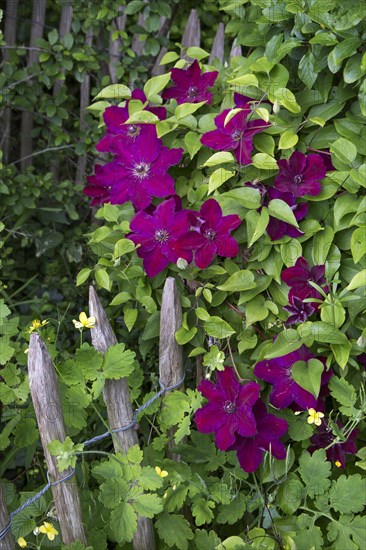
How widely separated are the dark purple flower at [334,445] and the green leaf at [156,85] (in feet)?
2.89

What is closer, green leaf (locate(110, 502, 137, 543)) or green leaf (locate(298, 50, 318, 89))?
green leaf (locate(110, 502, 137, 543))

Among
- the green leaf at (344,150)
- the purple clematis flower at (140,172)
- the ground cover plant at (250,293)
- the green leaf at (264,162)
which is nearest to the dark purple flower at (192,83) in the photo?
the ground cover plant at (250,293)

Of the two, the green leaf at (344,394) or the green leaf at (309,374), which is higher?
the green leaf at (309,374)

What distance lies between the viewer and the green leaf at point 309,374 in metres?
1.45

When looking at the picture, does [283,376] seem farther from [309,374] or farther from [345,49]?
[345,49]

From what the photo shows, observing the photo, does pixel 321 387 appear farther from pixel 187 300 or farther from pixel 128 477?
pixel 128 477

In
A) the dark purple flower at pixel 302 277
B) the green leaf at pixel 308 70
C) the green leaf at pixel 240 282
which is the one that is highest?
the green leaf at pixel 308 70

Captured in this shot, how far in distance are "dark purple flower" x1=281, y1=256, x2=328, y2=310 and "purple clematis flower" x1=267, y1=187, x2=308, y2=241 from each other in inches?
2.7

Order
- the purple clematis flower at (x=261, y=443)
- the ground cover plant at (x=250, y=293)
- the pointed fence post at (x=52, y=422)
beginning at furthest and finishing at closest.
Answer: the purple clematis flower at (x=261, y=443) → the ground cover plant at (x=250, y=293) → the pointed fence post at (x=52, y=422)

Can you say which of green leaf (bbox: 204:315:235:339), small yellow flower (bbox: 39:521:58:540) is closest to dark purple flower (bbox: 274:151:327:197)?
green leaf (bbox: 204:315:235:339)

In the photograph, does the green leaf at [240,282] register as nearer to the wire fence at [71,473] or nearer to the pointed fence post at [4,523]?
Answer: the wire fence at [71,473]

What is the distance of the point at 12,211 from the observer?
8.78ft

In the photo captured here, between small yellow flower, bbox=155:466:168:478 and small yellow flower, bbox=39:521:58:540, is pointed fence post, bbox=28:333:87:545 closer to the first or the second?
small yellow flower, bbox=39:521:58:540

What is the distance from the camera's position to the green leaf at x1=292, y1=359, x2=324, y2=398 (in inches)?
57.2
